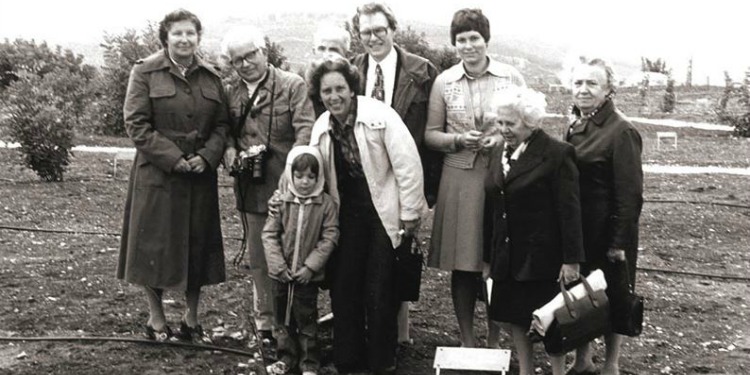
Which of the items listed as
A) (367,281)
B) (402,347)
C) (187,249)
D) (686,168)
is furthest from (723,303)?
(686,168)

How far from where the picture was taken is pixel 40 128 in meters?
11.4

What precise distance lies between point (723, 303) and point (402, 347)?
275 cm

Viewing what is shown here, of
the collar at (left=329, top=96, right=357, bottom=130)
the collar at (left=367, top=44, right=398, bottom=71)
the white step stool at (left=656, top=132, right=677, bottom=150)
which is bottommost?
the white step stool at (left=656, top=132, right=677, bottom=150)

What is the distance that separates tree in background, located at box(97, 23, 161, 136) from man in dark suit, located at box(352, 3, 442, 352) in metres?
12.5

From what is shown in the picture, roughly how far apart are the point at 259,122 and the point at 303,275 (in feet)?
3.17

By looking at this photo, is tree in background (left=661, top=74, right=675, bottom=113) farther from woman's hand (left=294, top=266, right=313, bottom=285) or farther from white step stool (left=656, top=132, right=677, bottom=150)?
woman's hand (left=294, top=266, right=313, bottom=285)

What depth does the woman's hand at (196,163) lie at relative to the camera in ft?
17.8

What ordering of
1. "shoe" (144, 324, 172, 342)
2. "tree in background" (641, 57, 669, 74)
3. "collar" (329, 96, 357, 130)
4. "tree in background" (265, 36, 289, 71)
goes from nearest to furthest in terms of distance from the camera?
"collar" (329, 96, 357, 130) < "shoe" (144, 324, 172, 342) < "tree in background" (265, 36, 289, 71) < "tree in background" (641, 57, 669, 74)

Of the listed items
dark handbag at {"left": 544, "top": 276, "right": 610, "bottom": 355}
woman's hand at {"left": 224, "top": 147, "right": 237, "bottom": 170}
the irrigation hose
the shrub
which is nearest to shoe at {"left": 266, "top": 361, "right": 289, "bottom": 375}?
the irrigation hose

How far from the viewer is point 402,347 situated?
5852 millimetres

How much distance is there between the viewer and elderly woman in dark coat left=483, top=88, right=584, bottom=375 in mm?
4648

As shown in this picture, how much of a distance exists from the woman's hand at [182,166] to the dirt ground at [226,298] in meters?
1.06

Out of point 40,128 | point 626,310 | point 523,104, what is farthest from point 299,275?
point 40,128

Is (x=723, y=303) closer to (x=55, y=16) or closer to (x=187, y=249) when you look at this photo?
(x=187, y=249)
